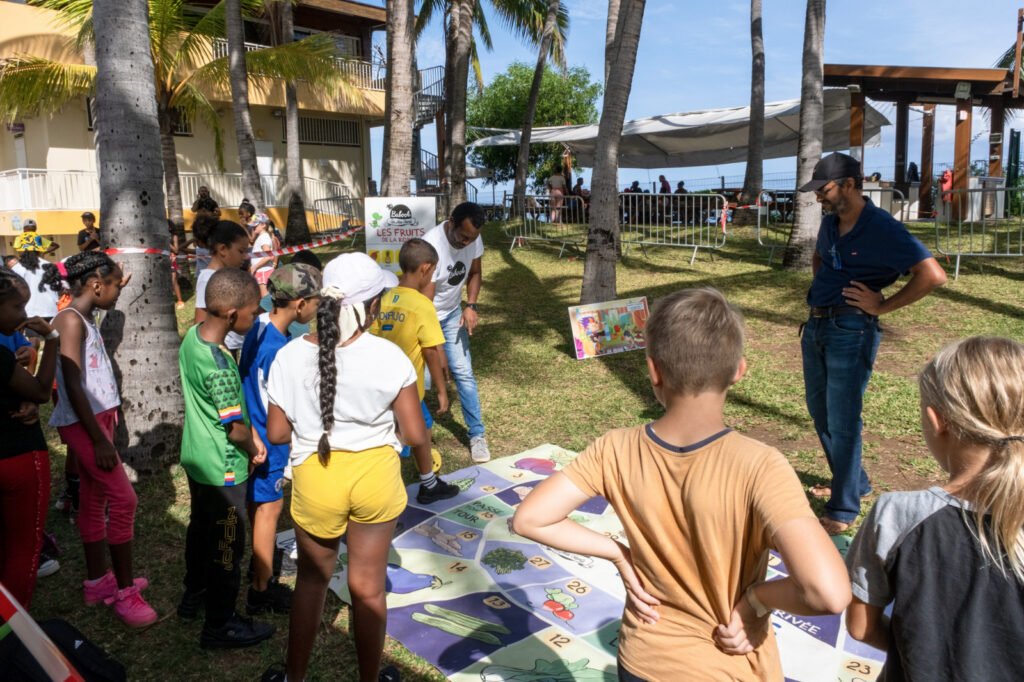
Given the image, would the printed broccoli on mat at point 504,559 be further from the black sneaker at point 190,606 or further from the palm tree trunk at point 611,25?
the palm tree trunk at point 611,25

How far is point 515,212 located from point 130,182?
13.2 meters

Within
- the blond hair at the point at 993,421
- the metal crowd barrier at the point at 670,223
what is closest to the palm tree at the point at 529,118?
the metal crowd barrier at the point at 670,223

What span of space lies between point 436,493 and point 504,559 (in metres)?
0.94

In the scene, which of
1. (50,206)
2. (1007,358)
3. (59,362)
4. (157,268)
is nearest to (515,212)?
(50,206)

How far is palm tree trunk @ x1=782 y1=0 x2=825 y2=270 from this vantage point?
38.0 ft

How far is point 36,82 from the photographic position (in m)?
16.8

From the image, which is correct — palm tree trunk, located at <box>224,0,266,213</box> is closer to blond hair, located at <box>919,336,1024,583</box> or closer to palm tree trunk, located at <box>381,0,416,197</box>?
palm tree trunk, located at <box>381,0,416,197</box>

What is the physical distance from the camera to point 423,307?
4465 millimetres

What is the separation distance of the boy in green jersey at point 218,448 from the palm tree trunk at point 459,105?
13925mm

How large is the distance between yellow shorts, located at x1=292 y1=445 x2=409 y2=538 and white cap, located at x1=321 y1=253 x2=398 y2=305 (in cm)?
60

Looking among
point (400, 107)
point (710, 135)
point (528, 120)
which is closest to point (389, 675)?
point (400, 107)

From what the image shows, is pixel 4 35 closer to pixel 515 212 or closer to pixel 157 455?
pixel 515 212

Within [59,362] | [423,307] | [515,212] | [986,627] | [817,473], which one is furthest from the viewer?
[515,212]

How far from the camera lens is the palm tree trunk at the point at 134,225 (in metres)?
5.24
